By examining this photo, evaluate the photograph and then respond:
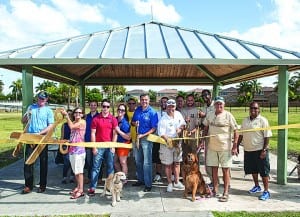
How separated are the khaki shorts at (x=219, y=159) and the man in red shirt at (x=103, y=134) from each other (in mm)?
1823

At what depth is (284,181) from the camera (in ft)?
24.3

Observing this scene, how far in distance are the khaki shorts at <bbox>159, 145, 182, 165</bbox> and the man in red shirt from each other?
38.3 inches

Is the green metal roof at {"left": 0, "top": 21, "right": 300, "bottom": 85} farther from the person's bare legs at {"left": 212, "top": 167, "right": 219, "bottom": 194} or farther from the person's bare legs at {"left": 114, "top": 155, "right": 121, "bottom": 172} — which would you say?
the person's bare legs at {"left": 212, "top": 167, "right": 219, "bottom": 194}

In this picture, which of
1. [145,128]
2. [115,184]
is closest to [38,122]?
[115,184]

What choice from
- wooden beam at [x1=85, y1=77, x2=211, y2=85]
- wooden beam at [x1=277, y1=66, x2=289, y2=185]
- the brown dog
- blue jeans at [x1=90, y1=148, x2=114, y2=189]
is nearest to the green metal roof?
wooden beam at [x1=277, y1=66, x2=289, y2=185]

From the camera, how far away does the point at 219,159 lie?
6242 mm

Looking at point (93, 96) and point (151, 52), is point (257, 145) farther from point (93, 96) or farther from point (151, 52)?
point (93, 96)

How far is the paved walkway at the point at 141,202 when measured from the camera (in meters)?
5.64

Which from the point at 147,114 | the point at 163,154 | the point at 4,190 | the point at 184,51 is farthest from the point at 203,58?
the point at 4,190

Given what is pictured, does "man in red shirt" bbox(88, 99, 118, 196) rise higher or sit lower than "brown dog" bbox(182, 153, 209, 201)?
higher

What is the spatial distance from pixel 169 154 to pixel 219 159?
3.21 feet

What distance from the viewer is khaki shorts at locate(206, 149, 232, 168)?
617 centimetres

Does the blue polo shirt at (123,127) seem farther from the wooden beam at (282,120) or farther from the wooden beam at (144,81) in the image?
the wooden beam at (144,81)

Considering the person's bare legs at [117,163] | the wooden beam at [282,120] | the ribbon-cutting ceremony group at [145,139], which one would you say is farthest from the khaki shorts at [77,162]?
the wooden beam at [282,120]
